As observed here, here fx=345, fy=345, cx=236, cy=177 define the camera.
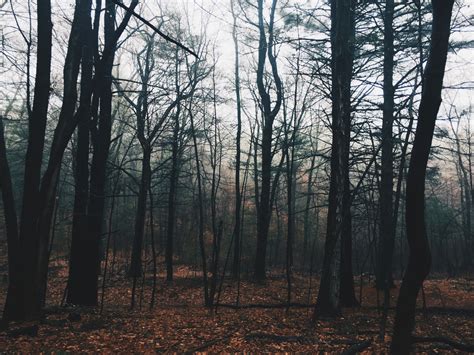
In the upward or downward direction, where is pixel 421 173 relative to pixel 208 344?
upward

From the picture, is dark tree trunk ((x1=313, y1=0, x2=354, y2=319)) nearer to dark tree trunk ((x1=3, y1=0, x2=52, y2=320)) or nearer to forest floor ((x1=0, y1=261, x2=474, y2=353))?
forest floor ((x1=0, y1=261, x2=474, y2=353))

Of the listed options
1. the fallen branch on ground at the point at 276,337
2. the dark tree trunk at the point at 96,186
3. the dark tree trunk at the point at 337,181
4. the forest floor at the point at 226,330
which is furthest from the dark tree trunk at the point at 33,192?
the dark tree trunk at the point at 337,181

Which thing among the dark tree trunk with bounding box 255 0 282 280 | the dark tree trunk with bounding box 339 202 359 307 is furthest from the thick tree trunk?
the dark tree trunk with bounding box 255 0 282 280

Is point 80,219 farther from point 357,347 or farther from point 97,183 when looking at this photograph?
point 357,347

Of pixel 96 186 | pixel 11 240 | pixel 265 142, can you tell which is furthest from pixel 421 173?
pixel 265 142

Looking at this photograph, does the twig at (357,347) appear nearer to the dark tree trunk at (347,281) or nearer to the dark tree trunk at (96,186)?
the dark tree trunk at (347,281)

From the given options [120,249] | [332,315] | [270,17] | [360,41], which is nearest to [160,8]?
[270,17]

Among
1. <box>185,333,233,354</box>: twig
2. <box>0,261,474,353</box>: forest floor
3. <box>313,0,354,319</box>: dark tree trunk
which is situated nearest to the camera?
<box>185,333,233,354</box>: twig

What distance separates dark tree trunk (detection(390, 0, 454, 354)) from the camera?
3785 mm

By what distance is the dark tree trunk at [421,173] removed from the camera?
3785 millimetres

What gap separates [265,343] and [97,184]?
18.0ft

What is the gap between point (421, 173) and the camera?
12.7 feet

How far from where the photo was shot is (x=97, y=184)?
846 cm

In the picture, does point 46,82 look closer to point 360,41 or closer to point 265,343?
point 265,343
